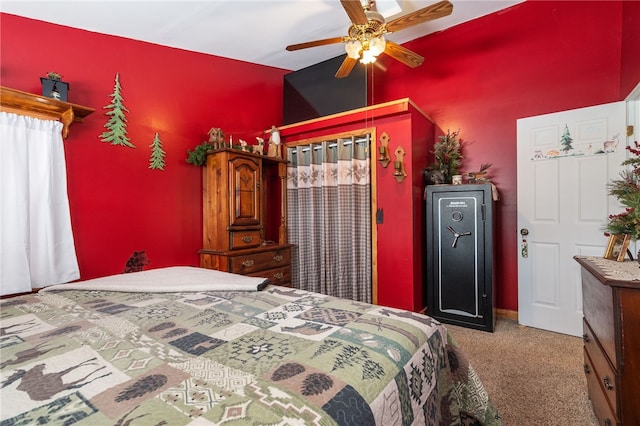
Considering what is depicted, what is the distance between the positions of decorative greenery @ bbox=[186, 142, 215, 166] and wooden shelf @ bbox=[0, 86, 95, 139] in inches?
33.8

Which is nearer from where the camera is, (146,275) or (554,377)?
(146,275)

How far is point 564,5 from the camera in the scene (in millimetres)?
2840

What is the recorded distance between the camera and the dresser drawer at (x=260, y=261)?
282 cm

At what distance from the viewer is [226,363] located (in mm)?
794

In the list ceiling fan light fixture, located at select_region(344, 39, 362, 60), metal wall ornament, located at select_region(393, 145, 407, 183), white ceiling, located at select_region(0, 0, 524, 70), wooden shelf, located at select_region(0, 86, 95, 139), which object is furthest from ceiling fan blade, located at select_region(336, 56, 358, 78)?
wooden shelf, located at select_region(0, 86, 95, 139)

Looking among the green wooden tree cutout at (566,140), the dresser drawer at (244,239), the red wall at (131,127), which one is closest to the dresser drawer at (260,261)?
the dresser drawer at (244,239)

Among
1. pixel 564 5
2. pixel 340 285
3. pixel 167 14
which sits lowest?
pixel 340 285

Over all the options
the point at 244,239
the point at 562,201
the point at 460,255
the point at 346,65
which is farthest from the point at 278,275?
the point at 562,201

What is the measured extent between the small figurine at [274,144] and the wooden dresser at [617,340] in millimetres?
3002

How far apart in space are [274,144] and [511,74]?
107 inches

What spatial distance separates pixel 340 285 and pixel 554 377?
1926 millimetres

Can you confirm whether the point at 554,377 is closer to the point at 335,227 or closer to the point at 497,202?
the point at 497,202

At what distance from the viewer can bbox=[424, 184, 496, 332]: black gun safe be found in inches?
109

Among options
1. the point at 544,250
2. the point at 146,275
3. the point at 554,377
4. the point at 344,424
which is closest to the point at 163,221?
the point at 146,275
